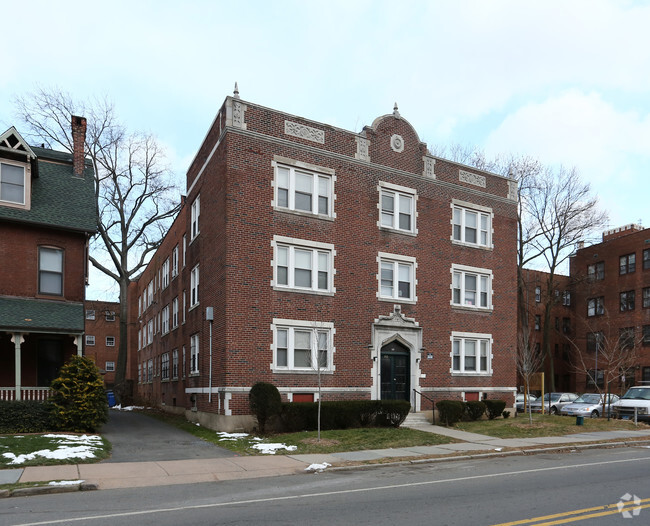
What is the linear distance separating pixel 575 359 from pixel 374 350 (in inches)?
1519

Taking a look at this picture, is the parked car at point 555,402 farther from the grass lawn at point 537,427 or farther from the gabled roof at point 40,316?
the gabled roof at point 40,316

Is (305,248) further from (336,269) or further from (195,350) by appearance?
(195,350)

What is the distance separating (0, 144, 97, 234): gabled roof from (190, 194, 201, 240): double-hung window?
4.70m

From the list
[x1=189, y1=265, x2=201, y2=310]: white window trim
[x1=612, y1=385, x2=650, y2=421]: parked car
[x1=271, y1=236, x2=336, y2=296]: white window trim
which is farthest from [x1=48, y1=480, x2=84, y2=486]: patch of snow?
[x1=612, y1=385, x2=650, y2=421]: parked car

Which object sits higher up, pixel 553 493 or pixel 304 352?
pixel 304 352

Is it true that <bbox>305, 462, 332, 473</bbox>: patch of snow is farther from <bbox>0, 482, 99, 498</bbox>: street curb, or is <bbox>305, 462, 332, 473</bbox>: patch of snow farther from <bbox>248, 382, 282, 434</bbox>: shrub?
<bbox>248, 382, 282, 434</bbox>: shrub

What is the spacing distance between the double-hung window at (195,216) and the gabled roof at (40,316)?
7279mm

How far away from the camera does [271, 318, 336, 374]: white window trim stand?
21.9 metres

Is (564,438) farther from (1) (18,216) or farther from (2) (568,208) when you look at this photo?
(2) (568,208)

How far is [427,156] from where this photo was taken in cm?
2706

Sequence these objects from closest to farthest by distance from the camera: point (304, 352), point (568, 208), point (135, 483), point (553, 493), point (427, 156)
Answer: point (553, 493) < point (135, 483) < point (304, 352) < point (427, 156) < point (568, 208)

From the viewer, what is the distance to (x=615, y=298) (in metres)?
51.0

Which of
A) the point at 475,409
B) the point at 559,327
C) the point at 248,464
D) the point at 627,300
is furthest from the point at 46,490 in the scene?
the point at 559,327

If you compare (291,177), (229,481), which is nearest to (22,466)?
(229,481)
